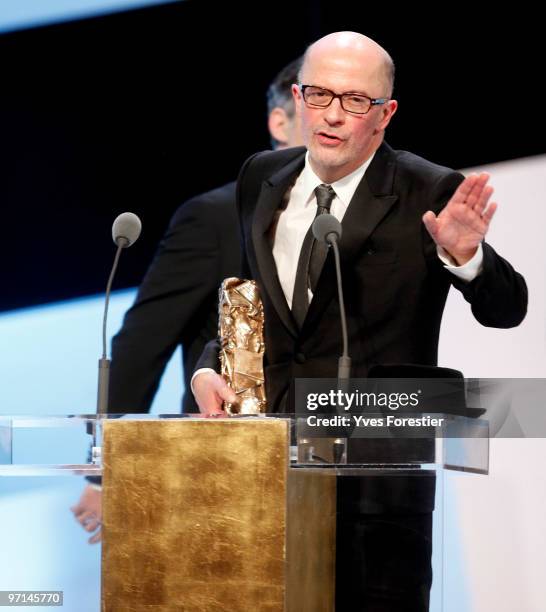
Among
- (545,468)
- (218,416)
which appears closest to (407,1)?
(545,468)

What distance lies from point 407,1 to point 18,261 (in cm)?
190

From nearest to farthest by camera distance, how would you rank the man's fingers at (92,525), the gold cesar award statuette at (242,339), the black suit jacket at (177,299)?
the man's fingers at (92,525)
the gold cesar award statuette at (242,339)
the black suit jacket at (177,299)

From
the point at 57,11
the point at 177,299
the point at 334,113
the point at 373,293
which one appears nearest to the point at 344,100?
the point at 334,113

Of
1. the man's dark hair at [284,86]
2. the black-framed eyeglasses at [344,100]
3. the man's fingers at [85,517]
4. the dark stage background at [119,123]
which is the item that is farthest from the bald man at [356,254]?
the dark stage background at [119,123]

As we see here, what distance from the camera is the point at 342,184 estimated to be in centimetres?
288

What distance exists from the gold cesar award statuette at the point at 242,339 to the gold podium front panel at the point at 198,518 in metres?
0.54

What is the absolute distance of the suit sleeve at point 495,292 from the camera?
2554 millimetres

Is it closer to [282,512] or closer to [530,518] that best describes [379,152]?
[282,512]

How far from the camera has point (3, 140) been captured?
4895 mm

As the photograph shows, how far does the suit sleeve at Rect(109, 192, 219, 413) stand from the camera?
3.91 m

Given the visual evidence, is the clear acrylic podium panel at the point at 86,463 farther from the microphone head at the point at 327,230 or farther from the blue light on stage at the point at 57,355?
the blue light on stage at the point at 57,355

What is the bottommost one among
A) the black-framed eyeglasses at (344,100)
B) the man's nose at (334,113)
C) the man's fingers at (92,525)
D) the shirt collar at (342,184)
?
the man's fingers at (92,525)

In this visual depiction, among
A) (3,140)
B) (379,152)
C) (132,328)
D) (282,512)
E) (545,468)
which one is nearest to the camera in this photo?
(282,512)

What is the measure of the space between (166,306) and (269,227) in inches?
44.1
